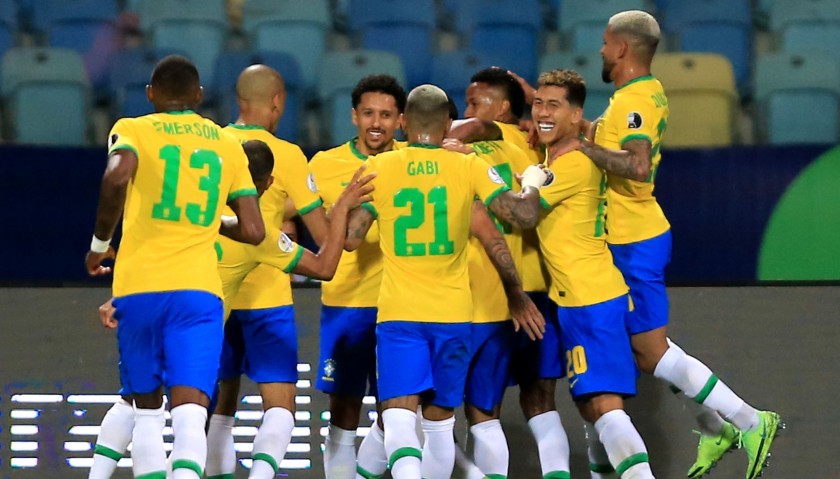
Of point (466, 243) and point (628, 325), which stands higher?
point (466, 243)

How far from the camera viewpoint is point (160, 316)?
5.48 m

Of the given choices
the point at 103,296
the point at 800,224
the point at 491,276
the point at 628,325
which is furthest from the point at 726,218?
the point at 103,296

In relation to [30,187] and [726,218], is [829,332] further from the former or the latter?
[30,187]

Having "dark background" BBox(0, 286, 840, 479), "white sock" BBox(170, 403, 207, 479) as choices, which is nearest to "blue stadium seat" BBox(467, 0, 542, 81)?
"dark background" BBox(0, 286, 840, 479)

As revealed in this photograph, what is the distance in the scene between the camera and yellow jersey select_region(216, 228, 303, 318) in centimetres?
610

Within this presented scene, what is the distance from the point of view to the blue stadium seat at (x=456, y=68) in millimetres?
9490

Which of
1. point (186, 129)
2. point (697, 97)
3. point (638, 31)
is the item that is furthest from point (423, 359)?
point (697, 97)

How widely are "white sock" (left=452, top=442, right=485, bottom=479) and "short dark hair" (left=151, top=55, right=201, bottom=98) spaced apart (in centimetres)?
222

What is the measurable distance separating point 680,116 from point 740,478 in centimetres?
263

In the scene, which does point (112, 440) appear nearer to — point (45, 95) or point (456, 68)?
point (45, 95)

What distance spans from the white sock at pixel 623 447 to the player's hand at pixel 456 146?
4.48 ft

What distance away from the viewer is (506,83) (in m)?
6.89

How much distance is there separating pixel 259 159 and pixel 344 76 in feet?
11.6

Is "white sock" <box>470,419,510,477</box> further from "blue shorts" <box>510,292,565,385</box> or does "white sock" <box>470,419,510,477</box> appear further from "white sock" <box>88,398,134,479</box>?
"white sock" <box>88,398,134,479</box>
